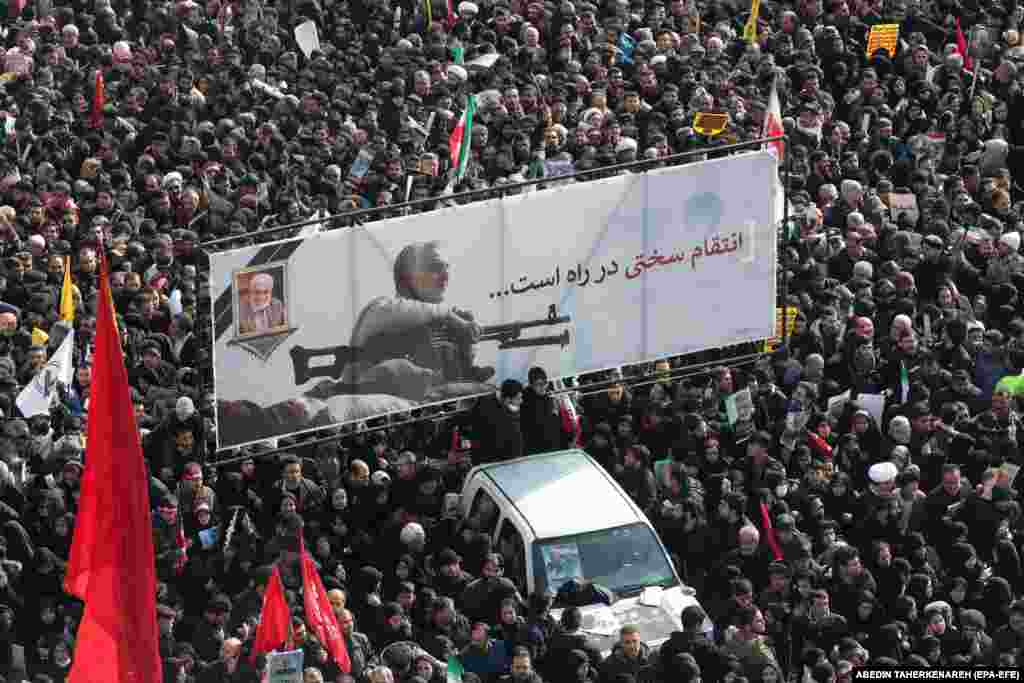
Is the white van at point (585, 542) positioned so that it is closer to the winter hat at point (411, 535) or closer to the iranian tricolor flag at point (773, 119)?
the winter hat at point (411, 535)

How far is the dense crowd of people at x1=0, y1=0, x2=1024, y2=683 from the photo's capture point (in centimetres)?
2075

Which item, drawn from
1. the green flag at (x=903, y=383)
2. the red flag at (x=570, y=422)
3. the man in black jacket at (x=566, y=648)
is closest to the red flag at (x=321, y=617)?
the man in black jacket at (x=566, y=648)

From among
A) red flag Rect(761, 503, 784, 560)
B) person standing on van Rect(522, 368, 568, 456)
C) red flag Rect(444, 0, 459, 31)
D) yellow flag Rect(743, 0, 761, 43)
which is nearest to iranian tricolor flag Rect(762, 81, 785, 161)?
yellow flag Rect(743, 0, 761, 43)

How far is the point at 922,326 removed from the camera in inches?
998

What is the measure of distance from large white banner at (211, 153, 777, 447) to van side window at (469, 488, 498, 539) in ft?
5.58

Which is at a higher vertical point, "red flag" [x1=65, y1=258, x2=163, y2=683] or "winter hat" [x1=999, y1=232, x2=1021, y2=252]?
"winter hat" [x1=999, y1=232, x2=1021, y2=252]

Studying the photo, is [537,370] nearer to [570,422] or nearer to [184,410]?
[570,422]

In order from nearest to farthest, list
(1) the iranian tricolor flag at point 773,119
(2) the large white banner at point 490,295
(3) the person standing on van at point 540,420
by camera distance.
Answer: (2) the large white banner at point 490,295 → (3) the person standing on van at point 540,420 → (1) the iranian tricolor flag at point 773,119

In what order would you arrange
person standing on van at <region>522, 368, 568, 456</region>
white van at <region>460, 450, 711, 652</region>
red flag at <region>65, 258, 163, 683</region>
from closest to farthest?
red flag at <region>65, 258, 163, 683</region>
white van at <region>460, 450, 711, 652</region>
person standing on van at <region>522, 368, 568, 456</region>

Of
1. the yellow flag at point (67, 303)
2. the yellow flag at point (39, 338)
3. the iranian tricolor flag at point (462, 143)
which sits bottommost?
the yellow flag at point (39, 338)

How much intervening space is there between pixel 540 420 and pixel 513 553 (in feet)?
7.06

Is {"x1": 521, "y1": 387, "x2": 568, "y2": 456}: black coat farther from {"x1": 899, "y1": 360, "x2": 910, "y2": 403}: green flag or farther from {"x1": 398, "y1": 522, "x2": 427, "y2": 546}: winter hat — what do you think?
{"x1": 899, "y1": 360, "x2": 910, "y2": 403}: green flag

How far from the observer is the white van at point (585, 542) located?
20891mm

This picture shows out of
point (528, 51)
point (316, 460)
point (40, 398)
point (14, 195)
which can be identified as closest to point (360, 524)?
point (316, 460)
